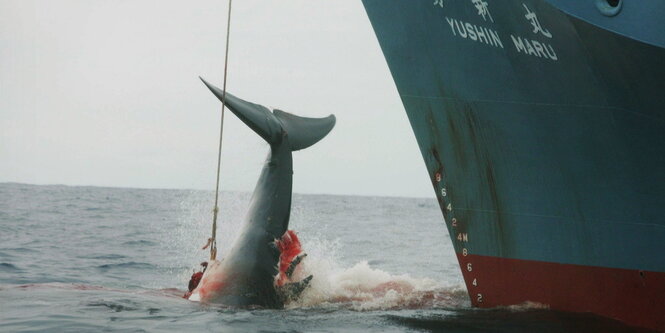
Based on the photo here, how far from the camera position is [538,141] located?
846cm

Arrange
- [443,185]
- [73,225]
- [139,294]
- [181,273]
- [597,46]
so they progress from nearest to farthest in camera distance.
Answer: [597,46] → [443,185] → [139,294] → [181,273] → [73,225]

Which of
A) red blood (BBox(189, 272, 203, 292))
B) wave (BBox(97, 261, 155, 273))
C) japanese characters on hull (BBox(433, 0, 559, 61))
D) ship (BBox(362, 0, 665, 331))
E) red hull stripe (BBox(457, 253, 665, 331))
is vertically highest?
japanese characters on hull (BBox(433, 0, 559, 61))

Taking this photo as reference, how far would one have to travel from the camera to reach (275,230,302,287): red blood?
32.4 ft

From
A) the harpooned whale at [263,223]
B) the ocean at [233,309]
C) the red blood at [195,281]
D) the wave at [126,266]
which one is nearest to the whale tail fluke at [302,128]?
the harpooned whale at [263,223]

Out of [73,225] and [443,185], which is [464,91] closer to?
[443,185]

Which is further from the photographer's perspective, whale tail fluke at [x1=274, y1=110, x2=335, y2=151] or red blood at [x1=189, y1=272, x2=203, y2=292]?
whale tail fluke at [x1=274, y1=110, x2=335, y2=151]

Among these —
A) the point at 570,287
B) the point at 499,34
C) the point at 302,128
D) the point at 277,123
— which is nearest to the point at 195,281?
the point at 277,123

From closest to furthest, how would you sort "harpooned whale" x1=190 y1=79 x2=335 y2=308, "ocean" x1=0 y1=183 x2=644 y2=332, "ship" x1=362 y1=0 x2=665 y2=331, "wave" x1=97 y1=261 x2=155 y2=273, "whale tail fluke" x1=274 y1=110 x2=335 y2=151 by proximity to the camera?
"ship" x1=362 y1=0 x2=665 y2=331
"ocean" x1=0 y1=183 x2=644 y2=332
"harpooned whale" x1=190 y1=79 x2=335 y2=308
"whale tail fluke" x1=274 y1=110 x2=335 y2=151
"wave" x1=97 y1=261 x2=155 y2=273

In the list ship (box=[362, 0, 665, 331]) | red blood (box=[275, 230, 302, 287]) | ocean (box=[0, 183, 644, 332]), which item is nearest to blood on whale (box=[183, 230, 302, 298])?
red blood (box=[275, 230, 302, 287])

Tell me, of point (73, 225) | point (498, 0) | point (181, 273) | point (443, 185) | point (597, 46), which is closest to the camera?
point (597, 46)

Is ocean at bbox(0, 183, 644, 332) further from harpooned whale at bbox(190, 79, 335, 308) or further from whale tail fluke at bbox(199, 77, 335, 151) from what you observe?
whale tail fluke at bbox(199, 77, 335, 151)

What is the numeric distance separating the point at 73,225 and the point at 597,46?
29015mm

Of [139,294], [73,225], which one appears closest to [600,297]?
[139,294]

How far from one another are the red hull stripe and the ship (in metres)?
0.01
